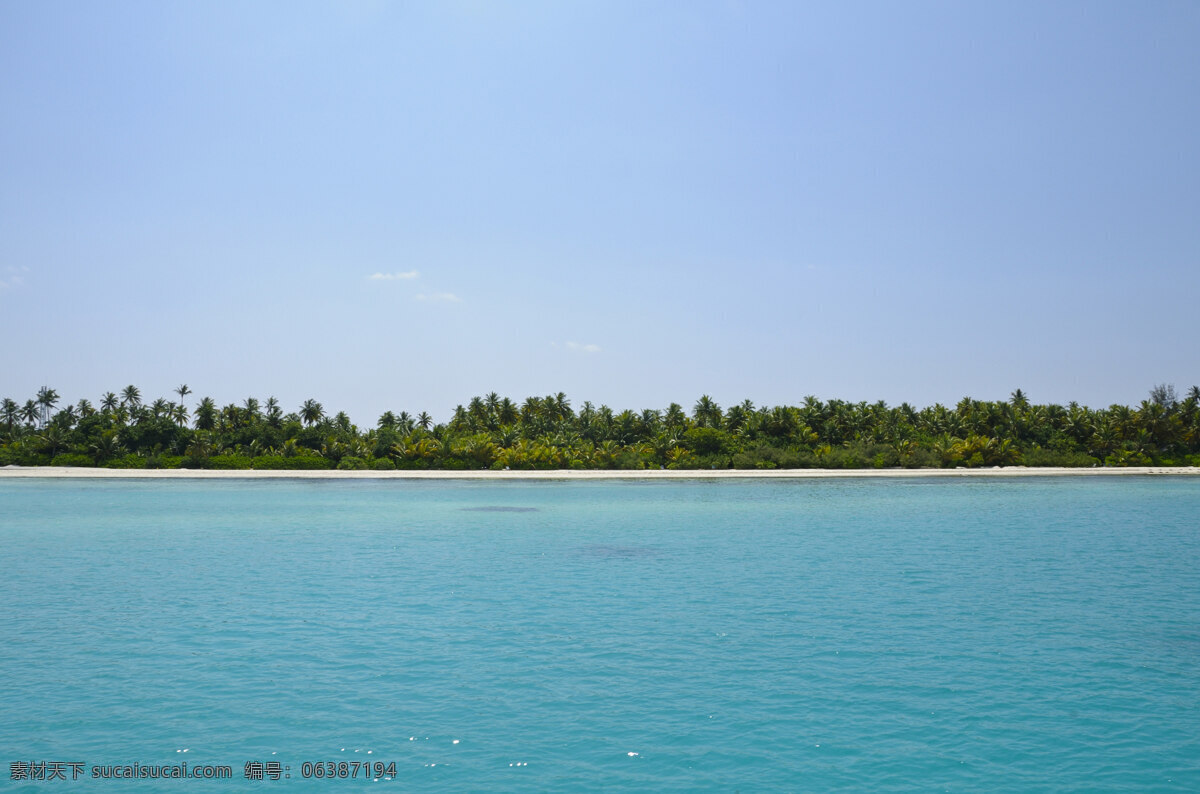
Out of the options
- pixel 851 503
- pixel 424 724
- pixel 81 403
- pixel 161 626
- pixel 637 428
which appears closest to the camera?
pixel 424 724

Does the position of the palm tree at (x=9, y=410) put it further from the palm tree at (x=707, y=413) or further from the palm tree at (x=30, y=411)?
the palm tree at (x=707, y=413)

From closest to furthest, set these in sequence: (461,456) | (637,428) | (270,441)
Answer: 1. (461,456)
2. (270,441)
3. (637,428)

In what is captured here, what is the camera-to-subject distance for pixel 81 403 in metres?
112

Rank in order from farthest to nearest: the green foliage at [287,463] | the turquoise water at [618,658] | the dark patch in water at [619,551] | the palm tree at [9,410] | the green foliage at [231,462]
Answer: the palm tree at [9,410]
the green foliage at [231,462]
the green foliage at [287,463]
the dark patch in water at [619,551]
the turquoise water at [618,658]

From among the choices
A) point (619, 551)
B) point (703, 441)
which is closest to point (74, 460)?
point (703, 441)

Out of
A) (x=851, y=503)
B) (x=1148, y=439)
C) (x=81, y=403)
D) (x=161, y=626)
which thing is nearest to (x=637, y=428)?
(x=851, y=503)

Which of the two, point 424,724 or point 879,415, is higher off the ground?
point 879,415

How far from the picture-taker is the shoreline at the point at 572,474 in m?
63.3

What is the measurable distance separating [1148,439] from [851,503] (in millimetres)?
54959

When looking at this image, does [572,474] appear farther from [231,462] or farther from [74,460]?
[74,460]

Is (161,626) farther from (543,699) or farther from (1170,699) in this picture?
(1170,699)

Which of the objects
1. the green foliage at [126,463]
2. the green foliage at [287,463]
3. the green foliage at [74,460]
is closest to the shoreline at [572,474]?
A: the green foliage at [287,463]

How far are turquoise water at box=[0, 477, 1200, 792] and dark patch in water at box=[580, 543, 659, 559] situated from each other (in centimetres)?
19

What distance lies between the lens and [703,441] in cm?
7562
